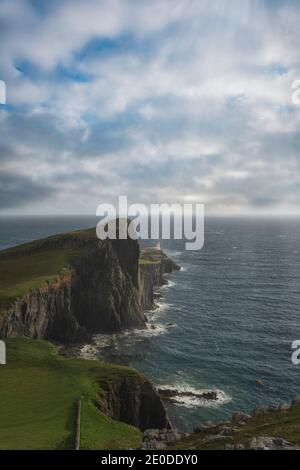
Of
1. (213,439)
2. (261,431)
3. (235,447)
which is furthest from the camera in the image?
(261,431)

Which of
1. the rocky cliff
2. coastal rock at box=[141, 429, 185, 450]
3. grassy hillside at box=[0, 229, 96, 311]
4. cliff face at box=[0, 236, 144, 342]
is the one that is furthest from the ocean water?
coastal rock at box=[141, 429, 185, 450]

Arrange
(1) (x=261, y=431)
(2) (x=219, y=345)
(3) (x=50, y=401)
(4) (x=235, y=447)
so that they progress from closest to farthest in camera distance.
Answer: (4) (x=235, y=447) → (1) (x=261, y=431) → (3) (x=50, y=401) → (2) (x=219, y=345)

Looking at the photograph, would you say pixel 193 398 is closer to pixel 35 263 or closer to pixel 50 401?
pixel 50 401

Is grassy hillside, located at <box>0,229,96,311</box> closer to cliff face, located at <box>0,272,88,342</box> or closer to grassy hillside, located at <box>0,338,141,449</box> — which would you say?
cliff face, located at <box>0,272,88,342</box>

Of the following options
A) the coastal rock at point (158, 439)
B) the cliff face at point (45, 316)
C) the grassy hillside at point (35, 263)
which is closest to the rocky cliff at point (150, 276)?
the grassy hillside at point (35, 263)

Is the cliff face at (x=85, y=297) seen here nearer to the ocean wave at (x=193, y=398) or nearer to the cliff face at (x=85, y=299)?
the cliff face at (x=85, y=299)

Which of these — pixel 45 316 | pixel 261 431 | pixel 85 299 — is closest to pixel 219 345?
pixel 85 299

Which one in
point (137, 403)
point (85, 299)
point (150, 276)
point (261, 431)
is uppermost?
point (150, 276)
